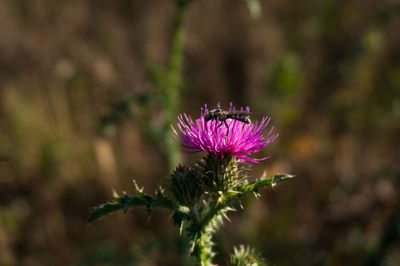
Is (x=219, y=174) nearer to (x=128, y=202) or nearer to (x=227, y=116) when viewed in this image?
(x=227, y=116)

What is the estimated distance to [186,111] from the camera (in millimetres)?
6109

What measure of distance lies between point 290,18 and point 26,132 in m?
5.19

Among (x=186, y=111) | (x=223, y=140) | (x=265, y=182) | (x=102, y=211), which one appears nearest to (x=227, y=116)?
(x=223, y=140)

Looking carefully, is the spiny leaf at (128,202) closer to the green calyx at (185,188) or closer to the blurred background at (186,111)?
the green calyx at (185,188)

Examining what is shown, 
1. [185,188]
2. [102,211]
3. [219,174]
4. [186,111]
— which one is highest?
[186,111]

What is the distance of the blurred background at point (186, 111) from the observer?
441 centimetres

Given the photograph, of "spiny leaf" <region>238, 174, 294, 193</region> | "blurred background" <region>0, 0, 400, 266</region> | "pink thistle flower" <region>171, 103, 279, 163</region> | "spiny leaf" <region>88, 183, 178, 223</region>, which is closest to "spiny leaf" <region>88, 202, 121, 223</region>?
"spiny leaf" <region>88, 183, 178, 223</region>

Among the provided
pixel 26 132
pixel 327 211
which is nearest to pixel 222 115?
pixel 327 211

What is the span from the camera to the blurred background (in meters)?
4.41

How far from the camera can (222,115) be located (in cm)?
246

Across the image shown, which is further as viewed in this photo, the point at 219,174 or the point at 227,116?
the point at 227,116

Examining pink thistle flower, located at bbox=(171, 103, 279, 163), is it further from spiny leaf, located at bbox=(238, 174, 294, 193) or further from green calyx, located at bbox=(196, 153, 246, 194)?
spiny leaf, located at bbox=(238, 174, 294, 193)

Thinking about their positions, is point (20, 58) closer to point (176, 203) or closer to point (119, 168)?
point (119, 168)

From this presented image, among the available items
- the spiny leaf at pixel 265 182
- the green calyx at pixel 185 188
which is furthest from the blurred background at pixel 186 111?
the spiny leaf at pixel 265 182
